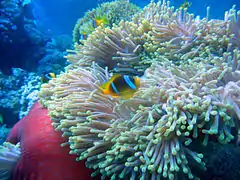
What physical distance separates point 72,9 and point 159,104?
23778 mm

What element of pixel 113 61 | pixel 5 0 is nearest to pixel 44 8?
pixel 5 0

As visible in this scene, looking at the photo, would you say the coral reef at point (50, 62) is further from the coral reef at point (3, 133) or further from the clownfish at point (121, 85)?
the clownfish at point (121, 85)

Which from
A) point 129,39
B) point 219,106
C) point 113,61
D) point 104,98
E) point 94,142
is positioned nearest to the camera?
point 219,106

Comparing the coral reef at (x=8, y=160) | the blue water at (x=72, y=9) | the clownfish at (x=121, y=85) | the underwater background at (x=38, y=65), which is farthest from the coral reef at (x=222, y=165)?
the blue water at (x=72, y=9)

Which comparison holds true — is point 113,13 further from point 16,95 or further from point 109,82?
point 109,82

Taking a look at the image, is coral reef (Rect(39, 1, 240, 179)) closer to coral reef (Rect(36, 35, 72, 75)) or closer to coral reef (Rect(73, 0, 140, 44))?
coral reef (Rect(73, 0, 140, 44))

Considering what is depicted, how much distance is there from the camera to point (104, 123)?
6.22 feet

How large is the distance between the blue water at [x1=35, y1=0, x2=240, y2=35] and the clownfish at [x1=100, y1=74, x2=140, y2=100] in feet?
69.7

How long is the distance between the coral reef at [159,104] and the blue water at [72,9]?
20356 mm

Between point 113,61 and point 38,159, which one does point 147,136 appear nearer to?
point 38,159

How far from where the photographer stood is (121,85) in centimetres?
171

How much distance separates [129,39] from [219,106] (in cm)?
143

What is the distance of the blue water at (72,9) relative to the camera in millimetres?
22344

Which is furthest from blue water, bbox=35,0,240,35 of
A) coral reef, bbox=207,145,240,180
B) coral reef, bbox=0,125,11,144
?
coral reef, bbox=207,145,240,180
